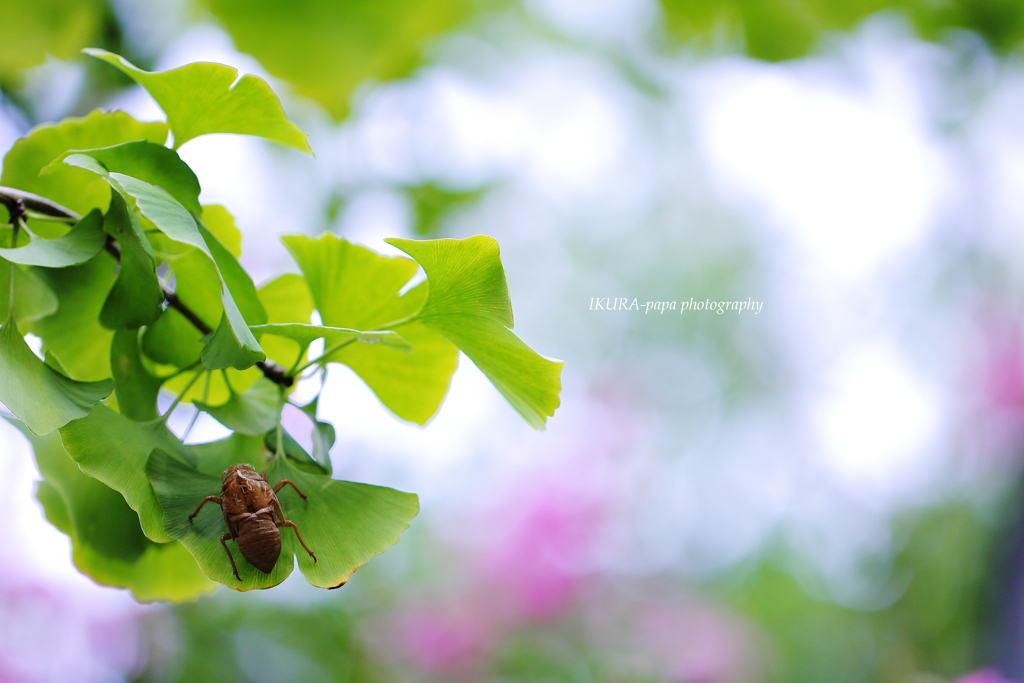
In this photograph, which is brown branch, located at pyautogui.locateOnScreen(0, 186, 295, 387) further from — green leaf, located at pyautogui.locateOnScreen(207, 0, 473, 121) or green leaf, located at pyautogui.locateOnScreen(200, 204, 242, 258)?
green leaf, located at pyautogui.locateOnScreen(207, 0, 473, 121)

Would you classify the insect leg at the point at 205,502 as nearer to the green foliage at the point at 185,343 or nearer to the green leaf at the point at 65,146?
the green foliage at the point at 185,343

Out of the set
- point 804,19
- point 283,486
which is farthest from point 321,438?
point 804,19

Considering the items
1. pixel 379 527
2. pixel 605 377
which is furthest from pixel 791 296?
pixel 379 527

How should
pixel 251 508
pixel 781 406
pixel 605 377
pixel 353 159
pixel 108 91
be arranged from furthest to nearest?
pixel 781 406, pixel 605 377, pixel 353 159, pixel 108 91, pixel 251 508

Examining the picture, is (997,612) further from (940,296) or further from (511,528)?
(511,528)

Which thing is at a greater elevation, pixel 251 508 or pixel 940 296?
pixel 251 508

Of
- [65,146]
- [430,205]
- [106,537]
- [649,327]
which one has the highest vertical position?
[65,146]

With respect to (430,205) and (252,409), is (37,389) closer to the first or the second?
(252,409)

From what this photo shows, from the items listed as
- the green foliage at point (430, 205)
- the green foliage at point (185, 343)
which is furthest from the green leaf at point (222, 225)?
the green foliage at point (430, 205)
